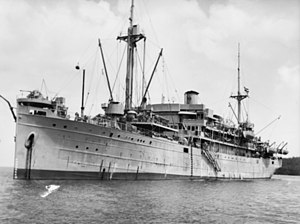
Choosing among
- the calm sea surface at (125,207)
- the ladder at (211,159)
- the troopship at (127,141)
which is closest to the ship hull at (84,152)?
the troopship at (127,141)

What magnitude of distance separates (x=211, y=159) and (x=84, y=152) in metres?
22.7

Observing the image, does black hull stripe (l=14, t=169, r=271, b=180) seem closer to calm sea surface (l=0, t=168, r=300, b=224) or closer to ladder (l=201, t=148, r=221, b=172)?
calm sea surface (l=0, t=168, r=300, b=224)

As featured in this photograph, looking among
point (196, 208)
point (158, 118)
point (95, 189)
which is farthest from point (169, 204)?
point (158, 118)

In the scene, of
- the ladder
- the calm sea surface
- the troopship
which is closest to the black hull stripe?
the troopship

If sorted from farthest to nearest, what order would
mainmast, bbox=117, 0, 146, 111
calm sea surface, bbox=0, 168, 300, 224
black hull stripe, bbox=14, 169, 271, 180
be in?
mainmast, bbox=117, 0, 146, 111
black hull stripe, bbox=14, 169, 271, 180
calm sea surface, bbox=0, 168, 300, 224

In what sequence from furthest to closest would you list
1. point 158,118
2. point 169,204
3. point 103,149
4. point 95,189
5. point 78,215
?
point 158,118 → point 103,149 → point 95,189 → point 169,204 → point 78,215

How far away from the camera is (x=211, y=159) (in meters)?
51.5

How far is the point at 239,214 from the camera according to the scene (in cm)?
2200

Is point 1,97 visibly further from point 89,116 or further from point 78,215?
point 78,215

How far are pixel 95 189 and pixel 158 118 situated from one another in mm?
18692

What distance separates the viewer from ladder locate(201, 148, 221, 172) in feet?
164

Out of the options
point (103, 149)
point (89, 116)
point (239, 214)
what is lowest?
point (239, 214)

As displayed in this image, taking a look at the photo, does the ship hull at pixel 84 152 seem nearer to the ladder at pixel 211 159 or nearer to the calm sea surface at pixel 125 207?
the calm sea surface at pixel 125 207

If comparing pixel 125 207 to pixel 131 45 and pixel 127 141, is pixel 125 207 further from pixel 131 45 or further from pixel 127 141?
pixel 131 45
